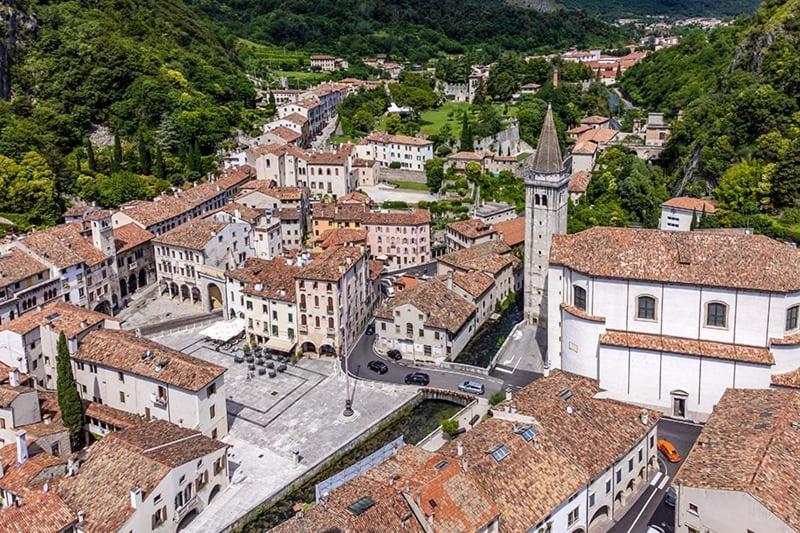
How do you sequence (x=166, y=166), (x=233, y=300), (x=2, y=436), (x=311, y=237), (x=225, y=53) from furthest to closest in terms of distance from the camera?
(x=225, y=53), (x=166, y=166), (x=311, y=237), (x=233, y=300), (x=2, y=436)

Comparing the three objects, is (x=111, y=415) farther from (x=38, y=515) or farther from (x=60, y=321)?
(x=38, y=515)

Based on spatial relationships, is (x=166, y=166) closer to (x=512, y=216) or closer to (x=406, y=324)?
(x=512, y=216)

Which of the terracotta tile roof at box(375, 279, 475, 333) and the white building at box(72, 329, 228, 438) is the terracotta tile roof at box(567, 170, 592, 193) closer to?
the terracotta tile roof at box(375, 279, 475, 333)

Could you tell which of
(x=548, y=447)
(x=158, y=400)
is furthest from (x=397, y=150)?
(x=548, y=447)

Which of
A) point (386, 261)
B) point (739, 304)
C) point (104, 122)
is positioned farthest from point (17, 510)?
point (104, 122)

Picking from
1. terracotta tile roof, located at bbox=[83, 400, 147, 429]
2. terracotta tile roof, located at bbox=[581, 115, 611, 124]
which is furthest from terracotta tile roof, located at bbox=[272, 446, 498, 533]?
terracotta tile roof, located at bbox=[581, 115, 611, 124]

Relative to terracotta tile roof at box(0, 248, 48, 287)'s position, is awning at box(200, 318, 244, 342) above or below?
below

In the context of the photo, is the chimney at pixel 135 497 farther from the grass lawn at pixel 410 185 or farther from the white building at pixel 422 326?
the grass lawn at pixel 410 185
